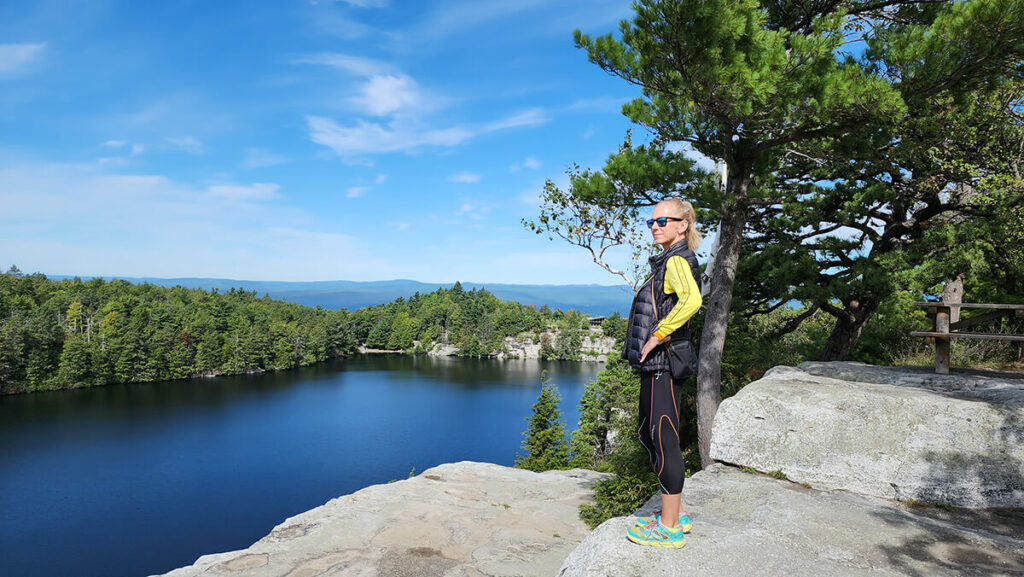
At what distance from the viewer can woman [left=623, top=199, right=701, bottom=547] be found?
9.36 ft

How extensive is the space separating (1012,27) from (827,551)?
16.3 ft

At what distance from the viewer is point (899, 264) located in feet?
25.7

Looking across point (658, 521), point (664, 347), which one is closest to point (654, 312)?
point (664, 347)

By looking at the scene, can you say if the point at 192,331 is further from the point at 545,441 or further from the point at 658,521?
the point at 658,521

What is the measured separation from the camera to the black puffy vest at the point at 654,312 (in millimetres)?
2926

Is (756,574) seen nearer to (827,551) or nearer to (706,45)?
(827,551)

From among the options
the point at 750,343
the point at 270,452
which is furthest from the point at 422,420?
the point at 750,343

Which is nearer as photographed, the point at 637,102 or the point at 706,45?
the point at 706,45

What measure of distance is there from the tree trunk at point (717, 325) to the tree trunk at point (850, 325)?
3.46 metres

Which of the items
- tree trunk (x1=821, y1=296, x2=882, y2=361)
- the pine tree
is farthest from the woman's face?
the pine tree

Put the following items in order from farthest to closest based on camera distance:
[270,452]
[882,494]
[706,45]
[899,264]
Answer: [270,452] < [899,264] < [706,45] < [882,494]

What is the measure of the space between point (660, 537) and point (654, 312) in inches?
47.8

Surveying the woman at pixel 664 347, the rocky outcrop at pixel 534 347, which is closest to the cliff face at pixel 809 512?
the woman at pixel 664 347

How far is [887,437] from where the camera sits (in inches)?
167
